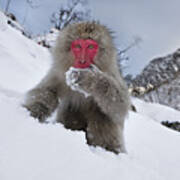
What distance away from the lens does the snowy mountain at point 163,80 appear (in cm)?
680

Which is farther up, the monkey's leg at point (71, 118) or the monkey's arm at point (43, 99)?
the monkey's arm at point (43, 99)

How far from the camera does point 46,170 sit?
2.77ft

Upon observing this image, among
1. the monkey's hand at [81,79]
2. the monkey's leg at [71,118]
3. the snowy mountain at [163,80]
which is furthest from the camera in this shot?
the snowy mountain at [163,80]

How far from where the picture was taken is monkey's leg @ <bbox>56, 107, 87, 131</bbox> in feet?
6.39

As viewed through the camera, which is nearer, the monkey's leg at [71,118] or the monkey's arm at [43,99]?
the monkey's arm at [43,99]

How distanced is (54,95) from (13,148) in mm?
1062

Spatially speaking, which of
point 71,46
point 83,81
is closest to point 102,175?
point 83,81

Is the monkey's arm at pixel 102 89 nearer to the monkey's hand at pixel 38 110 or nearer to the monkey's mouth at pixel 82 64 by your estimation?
the monkey's mouth at pixel 82 64

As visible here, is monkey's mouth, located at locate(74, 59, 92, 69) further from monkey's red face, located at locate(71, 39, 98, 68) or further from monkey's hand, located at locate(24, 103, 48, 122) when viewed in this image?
monkey's hand, located at locate(24, 103, 48, 122)

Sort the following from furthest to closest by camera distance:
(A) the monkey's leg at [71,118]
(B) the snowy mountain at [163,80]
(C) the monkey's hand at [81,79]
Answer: (B) the snowy mountain at [163,80] < (A) the monkey's leg at [71,118] < (C) the monkey's hand at [81,79]

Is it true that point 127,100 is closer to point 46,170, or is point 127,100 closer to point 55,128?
point 55,128

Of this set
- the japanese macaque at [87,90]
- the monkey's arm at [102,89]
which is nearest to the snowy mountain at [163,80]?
the japanese macaque at [87,90]

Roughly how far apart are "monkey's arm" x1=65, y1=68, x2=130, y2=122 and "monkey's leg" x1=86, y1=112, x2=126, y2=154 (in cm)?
8

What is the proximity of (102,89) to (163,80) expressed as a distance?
6.42 metres
